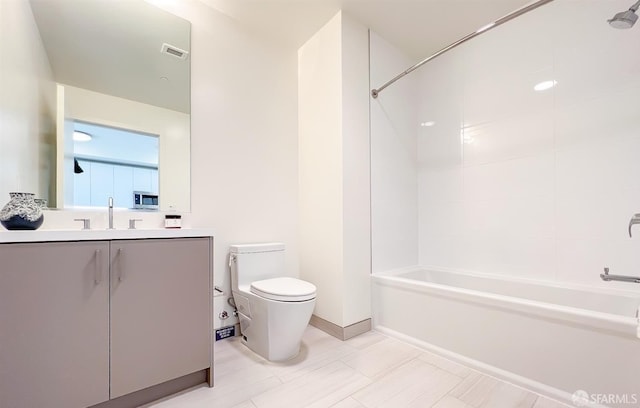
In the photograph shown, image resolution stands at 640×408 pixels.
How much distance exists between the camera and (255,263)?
1.98 meters

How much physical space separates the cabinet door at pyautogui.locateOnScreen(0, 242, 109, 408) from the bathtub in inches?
67.9

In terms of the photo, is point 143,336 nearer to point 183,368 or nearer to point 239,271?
point 183,368

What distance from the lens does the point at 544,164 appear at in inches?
75.6

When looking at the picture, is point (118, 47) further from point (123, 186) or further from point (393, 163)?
point (393, 163)

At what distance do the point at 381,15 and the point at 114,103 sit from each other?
1.97 m

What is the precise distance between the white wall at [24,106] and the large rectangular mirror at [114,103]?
0.05 feet

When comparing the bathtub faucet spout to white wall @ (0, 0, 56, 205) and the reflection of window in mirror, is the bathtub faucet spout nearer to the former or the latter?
the reflection of window in mirror

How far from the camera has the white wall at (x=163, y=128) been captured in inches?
63.9

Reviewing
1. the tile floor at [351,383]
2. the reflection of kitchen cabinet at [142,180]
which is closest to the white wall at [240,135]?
the reflection of kitchen cabinet at [142,180]

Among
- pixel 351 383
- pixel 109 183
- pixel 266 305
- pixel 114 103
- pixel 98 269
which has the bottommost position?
pixel 351 383

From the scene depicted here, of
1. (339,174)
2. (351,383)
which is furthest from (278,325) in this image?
(339,174)

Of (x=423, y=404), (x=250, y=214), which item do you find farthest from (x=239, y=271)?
(x=423, y=404)

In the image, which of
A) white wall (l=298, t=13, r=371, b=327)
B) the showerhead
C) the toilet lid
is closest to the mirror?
the toilet lid

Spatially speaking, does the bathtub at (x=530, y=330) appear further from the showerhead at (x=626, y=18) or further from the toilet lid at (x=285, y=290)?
the showerhead at (x=626, y=18)
